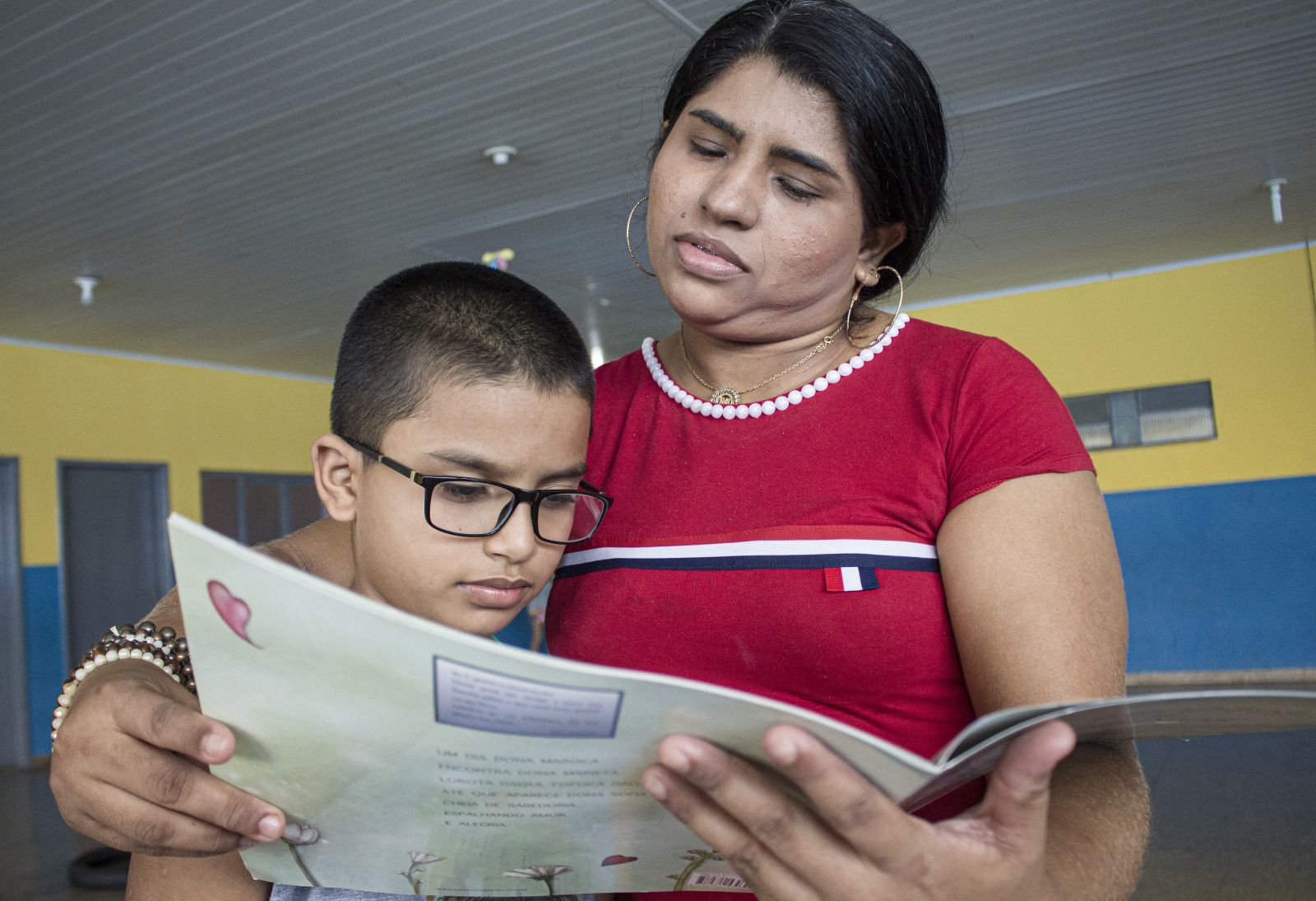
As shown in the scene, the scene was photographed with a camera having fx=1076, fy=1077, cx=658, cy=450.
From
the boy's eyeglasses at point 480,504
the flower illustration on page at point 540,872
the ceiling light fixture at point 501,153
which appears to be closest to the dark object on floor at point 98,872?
the ceiling light fixture at point 501,153

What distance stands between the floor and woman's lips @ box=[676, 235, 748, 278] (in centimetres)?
354

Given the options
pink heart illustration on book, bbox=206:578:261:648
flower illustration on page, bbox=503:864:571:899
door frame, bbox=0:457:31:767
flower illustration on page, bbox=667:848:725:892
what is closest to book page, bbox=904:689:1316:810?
flower illustration on page, bbox=667:848:725:892

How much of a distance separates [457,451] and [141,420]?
9.85 metres

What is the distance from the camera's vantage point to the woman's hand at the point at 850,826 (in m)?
0.63

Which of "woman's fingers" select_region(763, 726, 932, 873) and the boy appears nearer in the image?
"woman's fingers" select_region(763, 726, 932, 873)

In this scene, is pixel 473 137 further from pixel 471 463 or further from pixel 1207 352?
pixel 1207 352

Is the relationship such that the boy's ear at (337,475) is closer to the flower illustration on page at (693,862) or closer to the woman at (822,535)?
the woman at (822,535)

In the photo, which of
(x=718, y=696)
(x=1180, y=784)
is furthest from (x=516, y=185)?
(x=718, y=696)

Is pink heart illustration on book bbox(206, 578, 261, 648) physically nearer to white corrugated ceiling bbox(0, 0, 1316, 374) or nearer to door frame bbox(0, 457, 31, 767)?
white corrugated ceiling bbox(0, 0, 1316, 374)

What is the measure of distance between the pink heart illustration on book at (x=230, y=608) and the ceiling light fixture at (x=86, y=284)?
26.0ft

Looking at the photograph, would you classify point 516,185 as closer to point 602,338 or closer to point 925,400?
point 602,338

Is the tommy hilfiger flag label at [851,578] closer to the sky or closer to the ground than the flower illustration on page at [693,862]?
closer to the sky

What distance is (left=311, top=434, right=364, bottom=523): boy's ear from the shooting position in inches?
48.8

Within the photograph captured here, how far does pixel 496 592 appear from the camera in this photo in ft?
3.89
